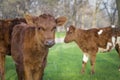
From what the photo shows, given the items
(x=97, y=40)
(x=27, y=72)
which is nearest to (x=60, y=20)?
(x=27, y=72)

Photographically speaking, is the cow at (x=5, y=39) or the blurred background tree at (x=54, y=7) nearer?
the cow at (x=5, y=39)

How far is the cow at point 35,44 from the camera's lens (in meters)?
5.55

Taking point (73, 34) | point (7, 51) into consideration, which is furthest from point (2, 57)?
point (73, 34)

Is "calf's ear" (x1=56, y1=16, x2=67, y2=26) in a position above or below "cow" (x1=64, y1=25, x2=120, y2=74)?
above

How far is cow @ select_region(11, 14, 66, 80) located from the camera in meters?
5.55

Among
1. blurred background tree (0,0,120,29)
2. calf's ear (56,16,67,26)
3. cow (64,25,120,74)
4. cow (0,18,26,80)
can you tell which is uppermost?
calf's ear (56,16,67,26)

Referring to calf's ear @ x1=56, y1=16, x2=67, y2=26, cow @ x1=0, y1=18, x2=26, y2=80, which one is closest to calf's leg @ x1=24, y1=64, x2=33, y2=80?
calf's ear @ x1=56, y1=16, x2=67, y2=26

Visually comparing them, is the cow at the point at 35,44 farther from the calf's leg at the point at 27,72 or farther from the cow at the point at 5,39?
the cow at the point at 5,39

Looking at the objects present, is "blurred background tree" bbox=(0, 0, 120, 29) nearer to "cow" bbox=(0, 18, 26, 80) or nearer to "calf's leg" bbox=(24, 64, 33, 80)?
"cow" bbox=(0, 18, 26, 80)

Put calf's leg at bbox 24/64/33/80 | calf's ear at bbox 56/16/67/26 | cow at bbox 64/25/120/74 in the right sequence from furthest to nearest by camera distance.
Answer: cow at bbox 64/25/120/74 → calf's leg at bbox 24/64/33/80 → calf's ear at bbox 56/16/67/26

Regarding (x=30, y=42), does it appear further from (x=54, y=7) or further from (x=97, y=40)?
(x=54, y=7)

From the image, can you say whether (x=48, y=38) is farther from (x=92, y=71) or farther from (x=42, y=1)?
(x=42, y=1)

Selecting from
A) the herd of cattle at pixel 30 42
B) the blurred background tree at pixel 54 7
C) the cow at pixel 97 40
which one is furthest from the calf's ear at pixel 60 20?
the blurred background tree at pixel 54 7

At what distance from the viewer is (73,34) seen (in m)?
12.1
